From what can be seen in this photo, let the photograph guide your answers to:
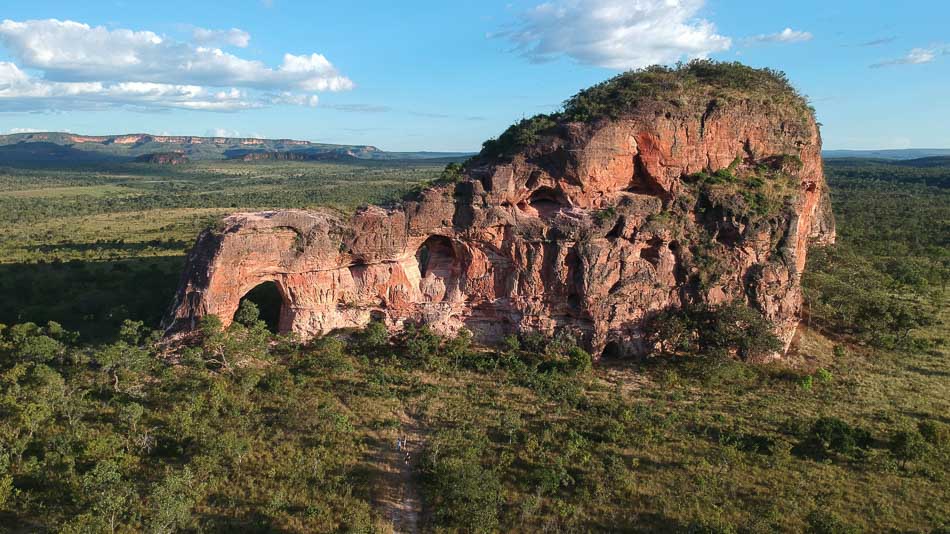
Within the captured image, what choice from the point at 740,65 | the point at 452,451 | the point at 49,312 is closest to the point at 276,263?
the point at 452,451

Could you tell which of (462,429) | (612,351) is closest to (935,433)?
(612,351)

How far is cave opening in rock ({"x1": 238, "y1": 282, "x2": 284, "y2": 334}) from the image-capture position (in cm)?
2883

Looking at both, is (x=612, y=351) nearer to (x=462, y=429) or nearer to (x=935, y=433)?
(x=462, y=429)

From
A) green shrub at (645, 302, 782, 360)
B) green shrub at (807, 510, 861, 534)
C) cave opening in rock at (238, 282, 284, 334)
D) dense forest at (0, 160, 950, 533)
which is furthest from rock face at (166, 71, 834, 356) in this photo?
green shrub at (807, 510, 861, 534)

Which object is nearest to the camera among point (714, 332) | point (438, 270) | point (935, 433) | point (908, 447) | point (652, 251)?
point (908, 447)

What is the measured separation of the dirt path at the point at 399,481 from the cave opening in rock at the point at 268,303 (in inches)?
419

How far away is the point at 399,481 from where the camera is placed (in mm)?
18469

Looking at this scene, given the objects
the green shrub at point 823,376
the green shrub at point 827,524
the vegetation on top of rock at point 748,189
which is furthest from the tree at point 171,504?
the green shrub at point 823,376

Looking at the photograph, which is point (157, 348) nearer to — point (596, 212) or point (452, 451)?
point (452, 451)

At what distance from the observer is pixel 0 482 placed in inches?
617

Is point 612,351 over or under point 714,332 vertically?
under

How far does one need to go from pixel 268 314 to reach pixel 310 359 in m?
6.32

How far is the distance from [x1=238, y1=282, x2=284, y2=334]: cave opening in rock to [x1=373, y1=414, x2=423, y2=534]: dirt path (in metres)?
10.6

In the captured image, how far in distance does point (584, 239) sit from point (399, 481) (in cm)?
1439
